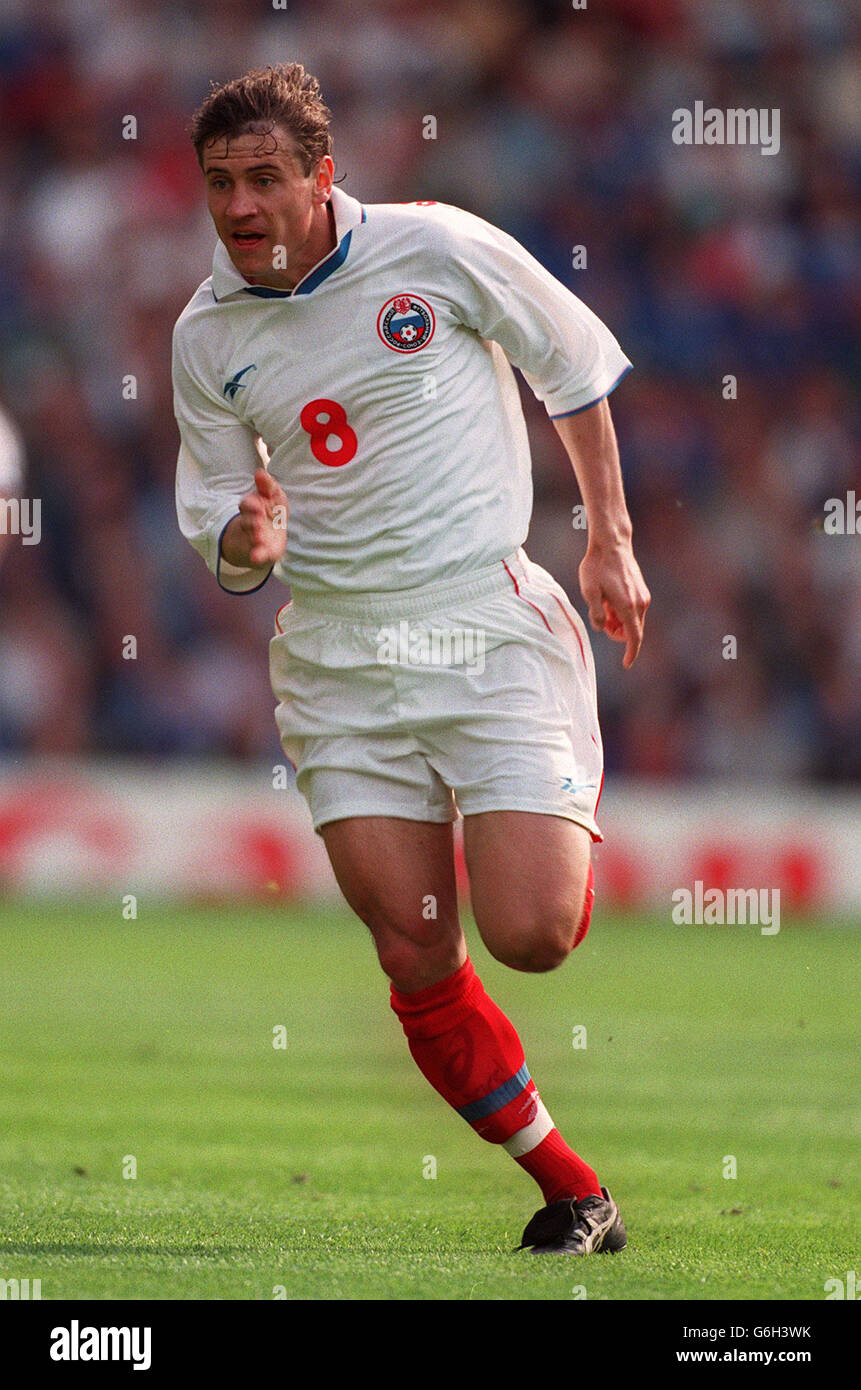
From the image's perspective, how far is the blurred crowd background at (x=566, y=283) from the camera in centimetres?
1191

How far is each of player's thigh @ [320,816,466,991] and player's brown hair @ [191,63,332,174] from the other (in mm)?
1396

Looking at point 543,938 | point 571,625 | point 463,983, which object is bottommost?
point 463,983

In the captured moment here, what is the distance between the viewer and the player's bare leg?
407 centimetres

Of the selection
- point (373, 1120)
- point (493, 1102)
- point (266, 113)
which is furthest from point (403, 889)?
point (373, 1120)

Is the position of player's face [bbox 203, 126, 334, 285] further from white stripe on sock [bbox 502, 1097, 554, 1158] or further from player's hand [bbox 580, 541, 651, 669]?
white stripe on sock [bbox 502, 1097, 554, 1158]

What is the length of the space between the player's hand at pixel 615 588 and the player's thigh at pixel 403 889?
589 mm

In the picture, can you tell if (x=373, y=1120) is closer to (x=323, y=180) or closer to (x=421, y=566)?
(x=421, y=566)

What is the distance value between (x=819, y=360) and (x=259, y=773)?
14.8 feet

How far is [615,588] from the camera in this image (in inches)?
164

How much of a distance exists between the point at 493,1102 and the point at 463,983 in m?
0.26

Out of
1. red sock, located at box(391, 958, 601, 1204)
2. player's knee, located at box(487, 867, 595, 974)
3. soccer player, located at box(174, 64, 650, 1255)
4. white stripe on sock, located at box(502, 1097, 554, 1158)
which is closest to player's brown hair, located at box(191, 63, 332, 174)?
soccer player, located at box(174, 64, 650, 1255)

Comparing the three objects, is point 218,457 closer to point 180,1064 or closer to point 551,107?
point 180,1064

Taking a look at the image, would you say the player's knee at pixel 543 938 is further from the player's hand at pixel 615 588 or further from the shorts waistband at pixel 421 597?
the shorts waistband at pixel 421 597
